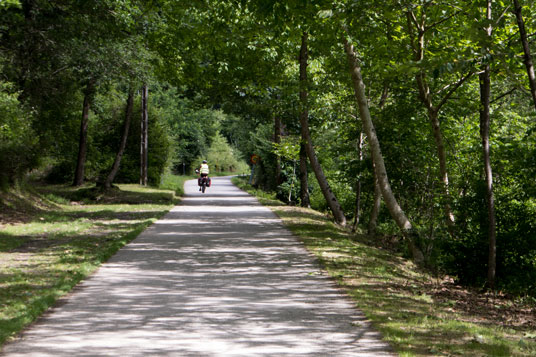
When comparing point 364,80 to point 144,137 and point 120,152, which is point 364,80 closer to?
point 120,152

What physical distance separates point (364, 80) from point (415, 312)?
11888 millimetres

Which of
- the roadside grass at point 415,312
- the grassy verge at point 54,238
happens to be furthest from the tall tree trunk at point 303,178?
the roadside grass at point 415,312

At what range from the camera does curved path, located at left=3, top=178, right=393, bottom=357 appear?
18.3ft

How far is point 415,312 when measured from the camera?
7180 millimetres

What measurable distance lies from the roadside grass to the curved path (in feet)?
0.86

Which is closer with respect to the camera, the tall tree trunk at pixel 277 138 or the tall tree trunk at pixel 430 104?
the tall tree trunk at pixel 430 104

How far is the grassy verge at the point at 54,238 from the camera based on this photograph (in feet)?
25.0

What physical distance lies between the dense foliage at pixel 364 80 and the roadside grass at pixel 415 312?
1.60 meters

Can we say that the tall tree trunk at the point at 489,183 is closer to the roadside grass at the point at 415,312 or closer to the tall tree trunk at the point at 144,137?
the roadside grass at the point at 415,312

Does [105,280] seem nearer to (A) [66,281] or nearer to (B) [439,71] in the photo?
(A) [66,281]

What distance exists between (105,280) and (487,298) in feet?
20.9

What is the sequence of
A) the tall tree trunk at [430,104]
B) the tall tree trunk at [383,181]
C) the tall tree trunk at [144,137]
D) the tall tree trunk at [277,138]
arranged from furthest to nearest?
the tall tree trunk at [144,137] → the tall tree trunk at [277,138] → the tall tree trunk at [430,104] → the tall tree trunk at [383,181]

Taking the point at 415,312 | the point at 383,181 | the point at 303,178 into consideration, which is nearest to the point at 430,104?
the point at 383,181

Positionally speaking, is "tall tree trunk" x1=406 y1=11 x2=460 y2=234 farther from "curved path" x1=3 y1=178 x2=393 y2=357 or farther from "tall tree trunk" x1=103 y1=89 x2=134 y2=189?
"tall tree trunk" x1=103 y1=89 x2=134 y2=189
